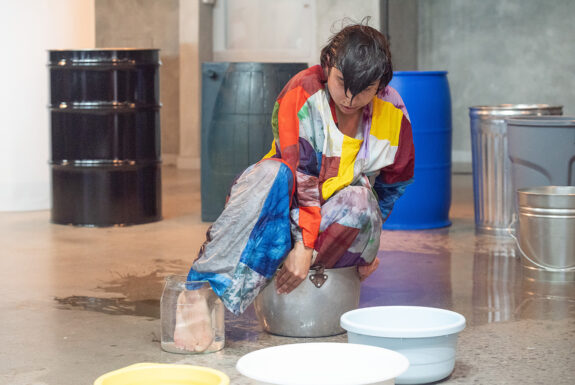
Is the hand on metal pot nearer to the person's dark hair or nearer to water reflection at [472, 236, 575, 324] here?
the person's dark hair

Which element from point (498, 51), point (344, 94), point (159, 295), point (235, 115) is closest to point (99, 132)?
point (235, 115)

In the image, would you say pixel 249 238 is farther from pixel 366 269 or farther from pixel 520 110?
pixel 520 110

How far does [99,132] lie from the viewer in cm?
543

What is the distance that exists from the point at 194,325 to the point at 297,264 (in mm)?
361

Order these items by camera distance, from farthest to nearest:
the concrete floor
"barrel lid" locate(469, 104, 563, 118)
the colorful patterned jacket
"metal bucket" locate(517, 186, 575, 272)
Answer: "barrel lid" locate(469, 104, 563, 118), "metal bucket" locate(517, 186, 575, 272), the colorful patterned jacket, the concrete floor

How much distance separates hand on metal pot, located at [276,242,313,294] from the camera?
281 centimetres

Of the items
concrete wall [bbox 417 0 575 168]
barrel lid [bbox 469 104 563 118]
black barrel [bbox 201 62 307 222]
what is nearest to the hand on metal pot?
black barrel [bbox 201 62 307 222]

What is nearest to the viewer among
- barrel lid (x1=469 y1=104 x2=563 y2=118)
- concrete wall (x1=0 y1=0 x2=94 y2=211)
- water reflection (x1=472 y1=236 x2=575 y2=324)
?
water reflection (x1=472 y1=236 x2=575 y2=324)

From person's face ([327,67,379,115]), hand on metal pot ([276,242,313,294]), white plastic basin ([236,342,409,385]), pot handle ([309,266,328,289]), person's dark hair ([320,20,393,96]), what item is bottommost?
white plastic basin ([236,342,409,385])

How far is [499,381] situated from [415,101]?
3039 millimetres

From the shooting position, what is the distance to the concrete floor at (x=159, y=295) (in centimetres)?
272

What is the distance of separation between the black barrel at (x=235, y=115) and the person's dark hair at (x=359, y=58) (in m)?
2.49

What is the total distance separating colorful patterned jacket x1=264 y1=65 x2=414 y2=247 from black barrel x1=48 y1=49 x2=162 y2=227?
8.68 ft

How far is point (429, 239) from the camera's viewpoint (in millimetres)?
5047
